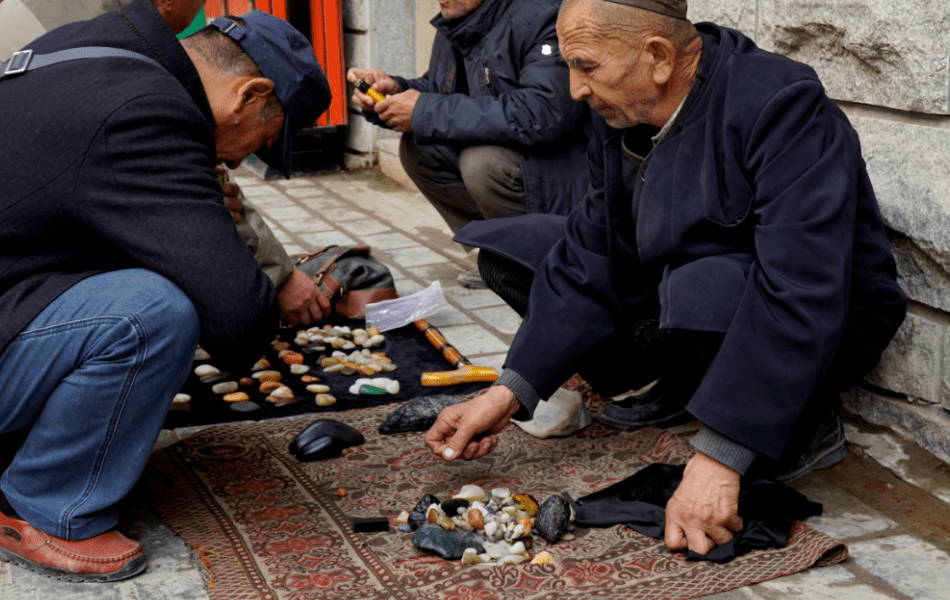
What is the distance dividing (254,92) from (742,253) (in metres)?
1.31

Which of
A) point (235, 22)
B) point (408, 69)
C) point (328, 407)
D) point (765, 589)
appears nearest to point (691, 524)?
point (765, 589)

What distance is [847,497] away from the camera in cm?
269

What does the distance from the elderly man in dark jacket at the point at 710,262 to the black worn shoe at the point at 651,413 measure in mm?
61

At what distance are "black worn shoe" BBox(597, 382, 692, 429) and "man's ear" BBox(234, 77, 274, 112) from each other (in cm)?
145

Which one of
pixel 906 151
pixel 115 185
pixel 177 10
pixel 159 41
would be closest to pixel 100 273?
pixel 115 185

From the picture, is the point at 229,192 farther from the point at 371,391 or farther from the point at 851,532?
the point at 851,532

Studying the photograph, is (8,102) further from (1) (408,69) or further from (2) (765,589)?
(1) (408,69)

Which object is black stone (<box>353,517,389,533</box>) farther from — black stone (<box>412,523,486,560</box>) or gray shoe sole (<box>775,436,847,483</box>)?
gray shoe sole (<box>775,436,847,483</box>)

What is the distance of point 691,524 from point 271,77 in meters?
1.52

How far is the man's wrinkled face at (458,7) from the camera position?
4074 millimetres

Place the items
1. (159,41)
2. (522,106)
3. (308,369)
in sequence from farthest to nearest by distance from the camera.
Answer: (522,106)
(308,369)
(159,41)

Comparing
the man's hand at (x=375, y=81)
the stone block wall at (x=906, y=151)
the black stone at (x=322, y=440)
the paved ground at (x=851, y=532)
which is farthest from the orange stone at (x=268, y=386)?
the stone block wall at (x=906, y=151)

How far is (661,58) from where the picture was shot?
2.53 m

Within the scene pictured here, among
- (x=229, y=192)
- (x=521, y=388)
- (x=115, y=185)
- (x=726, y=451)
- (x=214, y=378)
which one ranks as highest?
(x=115, y=185)
